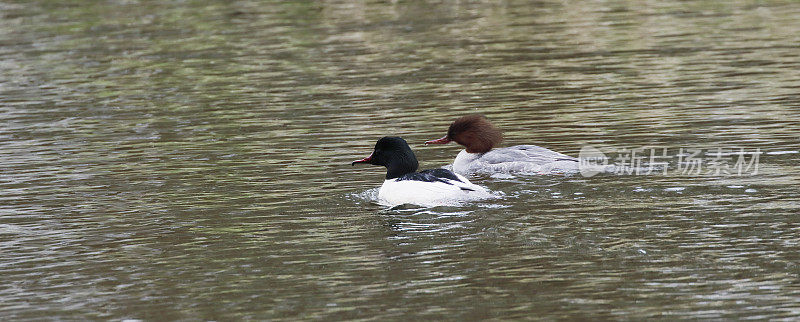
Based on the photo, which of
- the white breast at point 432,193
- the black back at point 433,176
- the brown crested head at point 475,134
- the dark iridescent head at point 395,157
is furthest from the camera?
the brown crested head at point 475,134

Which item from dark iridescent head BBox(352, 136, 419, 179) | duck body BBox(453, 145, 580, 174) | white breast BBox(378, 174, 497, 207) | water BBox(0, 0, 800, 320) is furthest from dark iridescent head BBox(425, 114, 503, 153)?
white breast BBox(378, 174, 497, 207)

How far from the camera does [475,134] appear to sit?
14.0 m

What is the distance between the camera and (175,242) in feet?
32.7

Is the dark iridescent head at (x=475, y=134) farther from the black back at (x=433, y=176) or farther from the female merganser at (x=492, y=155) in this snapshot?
the black back at (x=433, y=176)

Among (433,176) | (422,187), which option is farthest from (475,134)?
(422,187)

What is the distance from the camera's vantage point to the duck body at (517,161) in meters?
12.5

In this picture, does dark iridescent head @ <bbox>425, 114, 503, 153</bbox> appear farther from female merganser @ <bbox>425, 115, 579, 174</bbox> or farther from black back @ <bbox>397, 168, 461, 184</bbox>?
black back @ <bbox>397, 168, 461, 184</bbox>

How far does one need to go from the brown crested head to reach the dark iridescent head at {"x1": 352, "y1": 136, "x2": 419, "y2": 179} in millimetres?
1820

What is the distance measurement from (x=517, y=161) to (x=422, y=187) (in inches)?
74.3

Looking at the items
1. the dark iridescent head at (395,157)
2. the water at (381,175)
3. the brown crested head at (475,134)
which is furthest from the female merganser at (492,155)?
the dark iridescent head at (395,157)

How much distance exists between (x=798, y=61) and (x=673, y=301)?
13.6 metres

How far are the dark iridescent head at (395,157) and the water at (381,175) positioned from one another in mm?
347

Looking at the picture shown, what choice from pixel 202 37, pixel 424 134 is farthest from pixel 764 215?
pixel 202 37

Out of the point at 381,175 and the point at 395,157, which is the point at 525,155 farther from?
the point at 381,175
